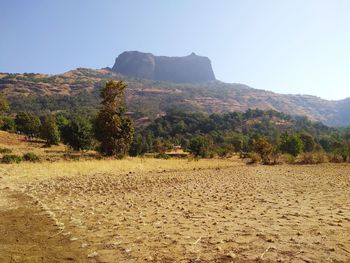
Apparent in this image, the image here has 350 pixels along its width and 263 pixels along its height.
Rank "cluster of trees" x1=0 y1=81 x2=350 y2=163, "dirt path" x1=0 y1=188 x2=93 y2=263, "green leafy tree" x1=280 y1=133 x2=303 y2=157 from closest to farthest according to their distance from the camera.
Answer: "dirt path" x1=0 y1=188 x2=93 y2=263
"cluster of trees" x1=0 y1=81 x2=350 y2=163
"green leafy tree" x1=280 y1=133 x2=303 y2=157

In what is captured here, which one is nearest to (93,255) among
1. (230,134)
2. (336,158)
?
(336,158)

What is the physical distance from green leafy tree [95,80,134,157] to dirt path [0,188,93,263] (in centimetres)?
2973

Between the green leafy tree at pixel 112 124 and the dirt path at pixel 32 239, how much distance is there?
97.5 ft

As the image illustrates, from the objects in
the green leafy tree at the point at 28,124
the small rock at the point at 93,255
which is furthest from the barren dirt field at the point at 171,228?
the green leafy tree at the point at 28,124

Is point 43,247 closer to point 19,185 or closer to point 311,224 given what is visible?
point 311,224

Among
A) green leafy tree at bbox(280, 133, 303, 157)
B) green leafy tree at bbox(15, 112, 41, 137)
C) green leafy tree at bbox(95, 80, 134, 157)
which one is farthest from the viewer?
green leafy tree at bbox(15, 112, 41, 137)

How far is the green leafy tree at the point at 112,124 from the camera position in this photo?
42.1 metres

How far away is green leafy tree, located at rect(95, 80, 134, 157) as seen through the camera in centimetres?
4209

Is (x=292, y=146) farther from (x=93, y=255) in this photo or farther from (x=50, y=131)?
(x=93, y=255)

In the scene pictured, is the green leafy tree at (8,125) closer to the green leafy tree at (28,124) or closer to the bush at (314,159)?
the green leafy tree at (28,124)

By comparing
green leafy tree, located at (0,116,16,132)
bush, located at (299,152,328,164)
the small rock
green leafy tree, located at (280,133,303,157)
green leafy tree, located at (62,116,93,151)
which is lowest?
bush, located at (299,152,328,164)

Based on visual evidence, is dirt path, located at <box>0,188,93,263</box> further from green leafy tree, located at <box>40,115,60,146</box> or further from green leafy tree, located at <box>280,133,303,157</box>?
green leafy tree, located at <box>40,115,60,146</box>

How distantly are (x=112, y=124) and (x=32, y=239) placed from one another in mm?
33729

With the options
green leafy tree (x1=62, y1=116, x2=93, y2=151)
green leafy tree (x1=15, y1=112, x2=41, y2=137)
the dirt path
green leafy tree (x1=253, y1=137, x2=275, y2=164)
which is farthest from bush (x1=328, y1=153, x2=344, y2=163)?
green leafy tree (x1=15, y1=112, x2=41, y2=137)
